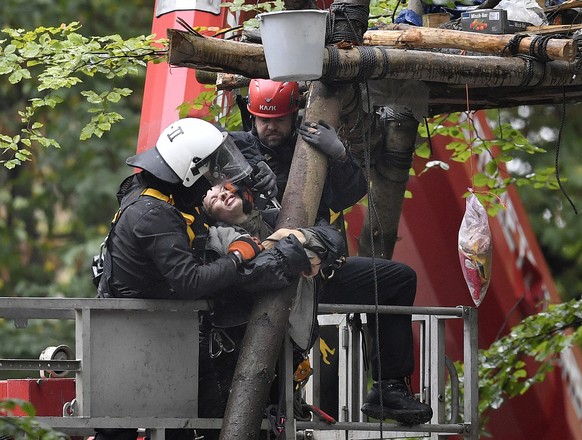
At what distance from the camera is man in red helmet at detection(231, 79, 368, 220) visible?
832 centimetres

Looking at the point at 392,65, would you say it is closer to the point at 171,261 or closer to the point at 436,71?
the point at 436,71

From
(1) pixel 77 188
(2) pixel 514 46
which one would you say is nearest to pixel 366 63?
(2) pixel 514 46

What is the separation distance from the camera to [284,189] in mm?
8414

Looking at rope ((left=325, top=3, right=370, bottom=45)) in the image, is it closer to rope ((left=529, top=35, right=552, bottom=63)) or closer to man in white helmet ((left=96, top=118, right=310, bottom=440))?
man in white helmet ((left=96, top=118, right=310, bottom=440))

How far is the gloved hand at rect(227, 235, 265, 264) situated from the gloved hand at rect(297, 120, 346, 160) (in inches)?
29.2

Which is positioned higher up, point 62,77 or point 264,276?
point 62,77

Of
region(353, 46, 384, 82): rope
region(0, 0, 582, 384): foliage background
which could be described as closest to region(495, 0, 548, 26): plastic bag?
region(353, 46, 384, 82): rope

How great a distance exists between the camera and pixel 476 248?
336 inches

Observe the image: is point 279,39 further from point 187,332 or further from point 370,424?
point 370,424

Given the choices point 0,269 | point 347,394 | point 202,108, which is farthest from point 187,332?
point 0,269

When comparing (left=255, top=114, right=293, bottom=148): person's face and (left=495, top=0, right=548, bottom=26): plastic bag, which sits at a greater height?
(left=495, top=0, right=548, bottom=26): plastic bag

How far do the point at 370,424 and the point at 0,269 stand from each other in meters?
12.7

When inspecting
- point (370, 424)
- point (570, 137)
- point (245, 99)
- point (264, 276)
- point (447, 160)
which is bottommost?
point (370, 424)

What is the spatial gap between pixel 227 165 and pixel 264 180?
33 cm
